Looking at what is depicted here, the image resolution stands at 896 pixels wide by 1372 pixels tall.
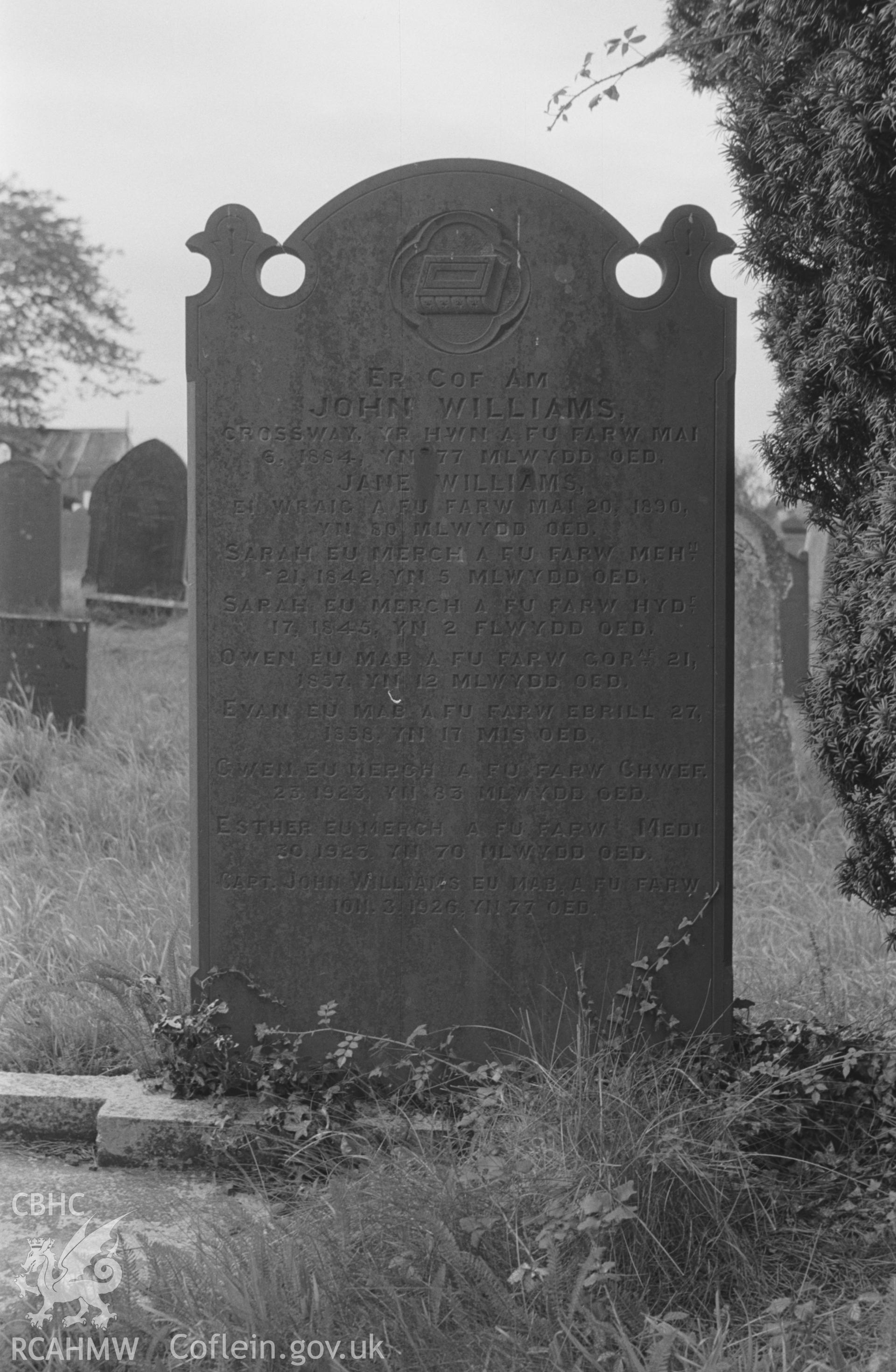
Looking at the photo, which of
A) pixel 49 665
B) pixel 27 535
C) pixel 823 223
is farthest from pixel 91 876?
pixel 27 535

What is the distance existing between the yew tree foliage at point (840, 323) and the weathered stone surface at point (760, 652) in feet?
9.89

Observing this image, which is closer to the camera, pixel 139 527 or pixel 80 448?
pixel 139 527

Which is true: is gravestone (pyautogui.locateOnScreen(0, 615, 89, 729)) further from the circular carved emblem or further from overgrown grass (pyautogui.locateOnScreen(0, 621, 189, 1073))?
the circular carved emblem

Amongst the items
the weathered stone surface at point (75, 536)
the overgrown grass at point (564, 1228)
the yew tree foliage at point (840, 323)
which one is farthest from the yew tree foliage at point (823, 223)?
the weathered stone surface at point (75, 536)

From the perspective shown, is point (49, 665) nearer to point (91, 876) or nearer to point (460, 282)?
point (91, 876)

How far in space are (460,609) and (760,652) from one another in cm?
508

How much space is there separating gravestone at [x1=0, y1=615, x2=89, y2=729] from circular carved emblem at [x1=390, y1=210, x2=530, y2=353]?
14.9ft

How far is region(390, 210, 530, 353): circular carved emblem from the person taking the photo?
11.5 ft

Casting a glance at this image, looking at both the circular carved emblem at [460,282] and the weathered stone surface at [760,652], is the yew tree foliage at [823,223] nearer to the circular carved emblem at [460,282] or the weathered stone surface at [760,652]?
the circular carved emblem at [460,282]

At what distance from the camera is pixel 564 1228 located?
8.47 ft

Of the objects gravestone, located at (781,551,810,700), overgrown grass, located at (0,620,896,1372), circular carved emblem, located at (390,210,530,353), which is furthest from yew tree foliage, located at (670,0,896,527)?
gravestone, located at (781,551,810,700)

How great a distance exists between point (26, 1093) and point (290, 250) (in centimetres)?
245

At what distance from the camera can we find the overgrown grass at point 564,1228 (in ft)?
7.89

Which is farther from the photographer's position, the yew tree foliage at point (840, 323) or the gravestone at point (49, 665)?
the gravestone at point (49, 665)
